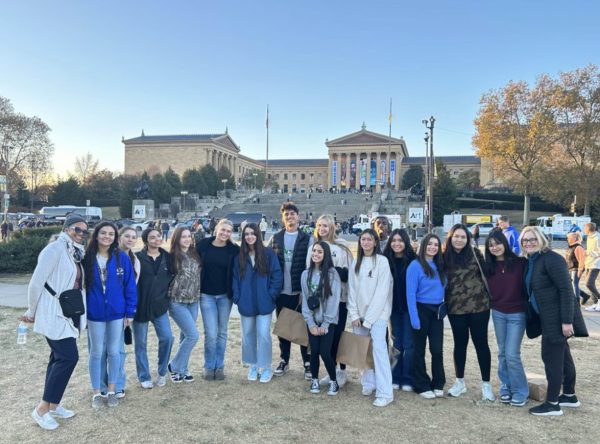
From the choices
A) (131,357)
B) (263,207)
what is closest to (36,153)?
(263,207)

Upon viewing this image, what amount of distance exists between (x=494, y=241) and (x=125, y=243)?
3936 mm

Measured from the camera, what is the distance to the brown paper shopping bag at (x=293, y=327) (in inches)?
201

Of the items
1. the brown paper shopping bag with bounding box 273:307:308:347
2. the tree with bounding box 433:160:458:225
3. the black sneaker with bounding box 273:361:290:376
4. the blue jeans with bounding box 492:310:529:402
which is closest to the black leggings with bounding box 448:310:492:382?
the blue jeans with bounding box 492:310:529:402

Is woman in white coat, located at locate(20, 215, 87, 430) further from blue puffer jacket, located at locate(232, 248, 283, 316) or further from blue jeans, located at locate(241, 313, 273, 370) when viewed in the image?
blue jeans, located at locate(241, 313, 273, 370)

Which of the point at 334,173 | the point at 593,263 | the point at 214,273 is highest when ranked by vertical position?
the point at 334,173

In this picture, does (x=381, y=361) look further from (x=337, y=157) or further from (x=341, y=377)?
(x=337, y=157)

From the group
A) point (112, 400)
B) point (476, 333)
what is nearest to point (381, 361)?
point (476, 333)

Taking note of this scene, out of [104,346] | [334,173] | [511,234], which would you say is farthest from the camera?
[334,173]

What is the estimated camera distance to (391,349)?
5.23 meters

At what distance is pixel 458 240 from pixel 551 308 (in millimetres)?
1082

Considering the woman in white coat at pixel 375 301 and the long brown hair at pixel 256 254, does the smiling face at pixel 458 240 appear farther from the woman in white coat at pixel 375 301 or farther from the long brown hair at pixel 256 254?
the long brown hair at pixel 256 254

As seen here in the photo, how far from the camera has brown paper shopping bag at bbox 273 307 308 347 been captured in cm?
509

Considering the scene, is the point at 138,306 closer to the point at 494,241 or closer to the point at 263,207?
the point at 494,241

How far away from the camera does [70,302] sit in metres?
4.03
